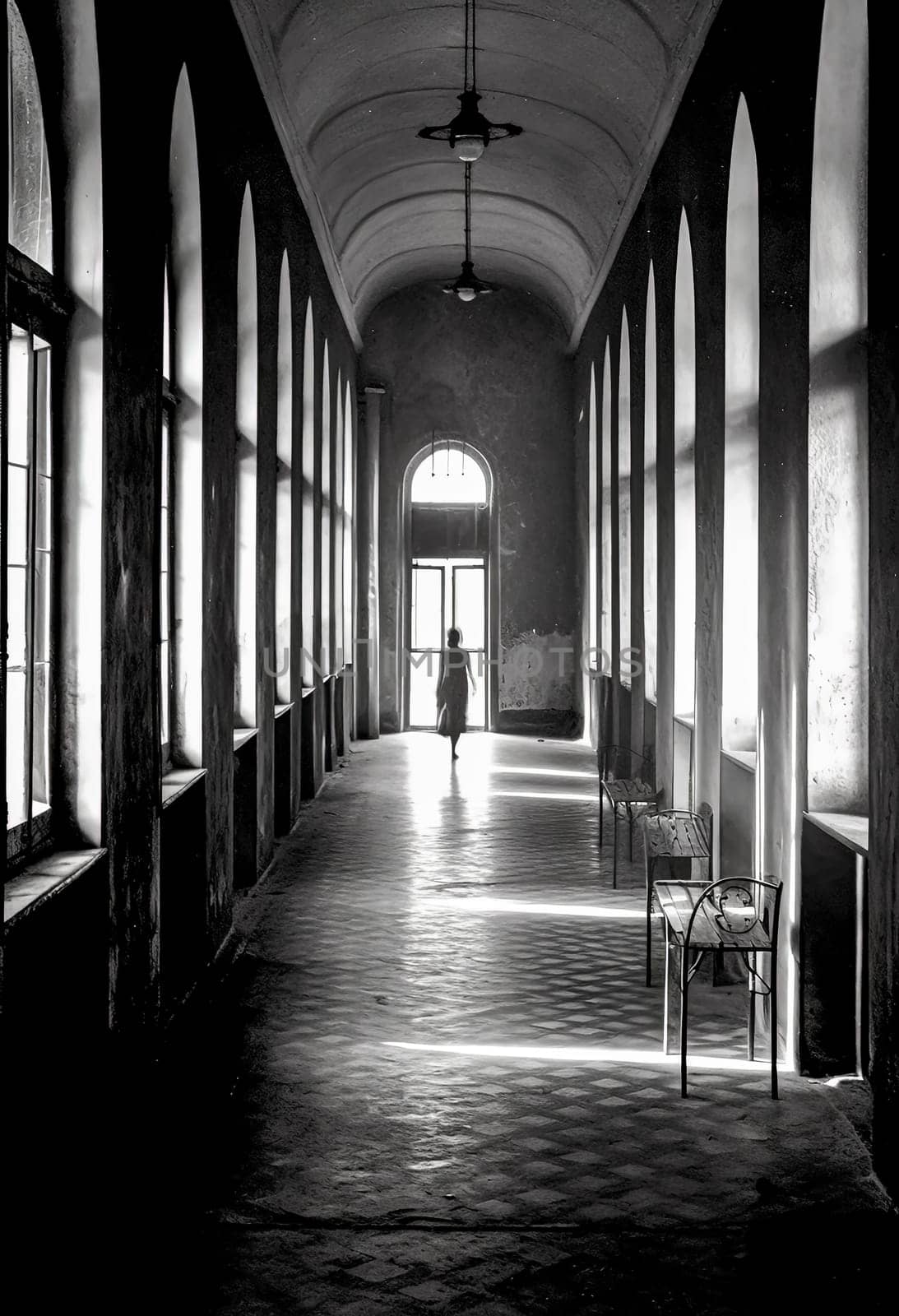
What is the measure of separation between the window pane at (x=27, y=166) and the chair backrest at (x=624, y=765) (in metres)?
6.74

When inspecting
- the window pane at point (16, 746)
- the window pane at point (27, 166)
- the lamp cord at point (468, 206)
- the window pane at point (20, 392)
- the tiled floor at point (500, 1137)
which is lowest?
the tiled floor at point (500, 1137)

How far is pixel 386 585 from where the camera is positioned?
22609 millimetres

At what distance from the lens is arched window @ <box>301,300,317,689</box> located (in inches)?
573

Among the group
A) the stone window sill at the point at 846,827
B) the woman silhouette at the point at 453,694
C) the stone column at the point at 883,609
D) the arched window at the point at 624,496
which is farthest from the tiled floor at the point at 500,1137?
the woman silhouette at the point at 453,694

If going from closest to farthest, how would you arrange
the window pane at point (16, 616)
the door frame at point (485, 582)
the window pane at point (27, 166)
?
the window pane at point (16, 616) < the window pane at point (27, 166) < the door frame at point (485, 582)

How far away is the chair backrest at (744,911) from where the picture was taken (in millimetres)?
5891

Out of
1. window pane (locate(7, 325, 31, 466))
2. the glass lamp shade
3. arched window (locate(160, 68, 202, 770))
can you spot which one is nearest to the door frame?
the glass lamp shade

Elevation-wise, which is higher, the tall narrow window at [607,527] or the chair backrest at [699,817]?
the tall narrow window at [607,527]

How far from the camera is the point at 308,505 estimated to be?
14.8 meters

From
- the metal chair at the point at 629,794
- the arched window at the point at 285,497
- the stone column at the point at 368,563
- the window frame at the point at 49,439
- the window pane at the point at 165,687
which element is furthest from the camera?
the stone column at the point at 368,563

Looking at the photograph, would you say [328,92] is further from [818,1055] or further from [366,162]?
[818,1055]

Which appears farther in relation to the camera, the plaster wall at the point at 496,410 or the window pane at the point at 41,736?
the plaster wall at the point at 496,410

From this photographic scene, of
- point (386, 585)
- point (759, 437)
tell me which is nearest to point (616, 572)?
point (386, 585)

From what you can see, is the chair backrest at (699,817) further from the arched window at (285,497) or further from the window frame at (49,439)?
the arched window at (285,497)
